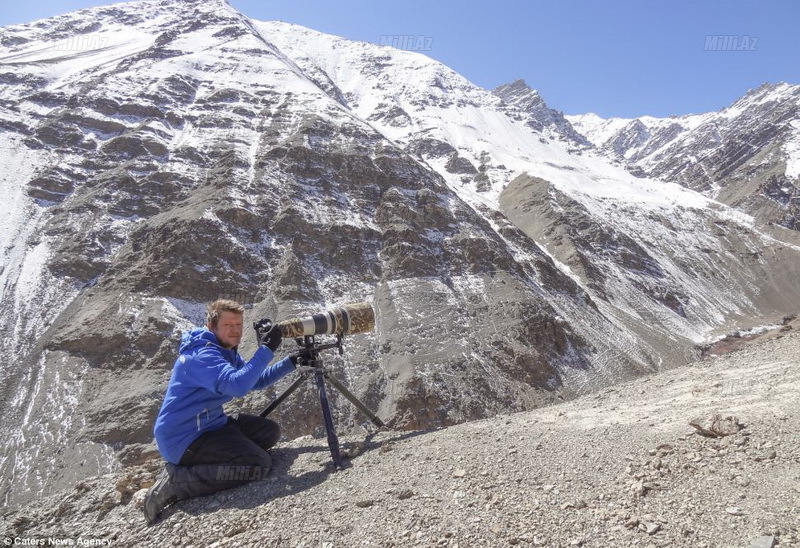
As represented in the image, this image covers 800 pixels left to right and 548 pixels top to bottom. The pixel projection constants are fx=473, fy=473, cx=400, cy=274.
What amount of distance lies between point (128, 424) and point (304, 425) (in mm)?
8959

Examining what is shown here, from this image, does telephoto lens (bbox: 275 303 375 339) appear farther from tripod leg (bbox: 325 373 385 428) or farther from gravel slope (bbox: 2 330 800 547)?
gravel slope (bbox: 2 330 800 547)

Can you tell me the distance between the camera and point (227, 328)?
200 inches

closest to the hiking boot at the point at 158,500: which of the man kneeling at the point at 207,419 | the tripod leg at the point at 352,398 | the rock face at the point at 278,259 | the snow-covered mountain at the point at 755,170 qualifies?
the man kneeling at the point at 207,419

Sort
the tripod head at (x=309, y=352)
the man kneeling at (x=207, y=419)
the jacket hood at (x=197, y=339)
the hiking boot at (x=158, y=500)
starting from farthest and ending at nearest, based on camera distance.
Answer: the tripod head at (x=309, y=352)
the jacket hood at (x=197, y=339)
the hiking boot at (x=158, y=500)
the man kneeling at (x=207, y=419)

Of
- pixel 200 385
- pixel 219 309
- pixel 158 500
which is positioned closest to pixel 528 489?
pixel 200 385

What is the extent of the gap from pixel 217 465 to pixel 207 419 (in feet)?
1.58

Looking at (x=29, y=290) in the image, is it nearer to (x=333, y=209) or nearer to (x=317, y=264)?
(x=317, y=264)

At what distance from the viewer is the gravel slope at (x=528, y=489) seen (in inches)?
125

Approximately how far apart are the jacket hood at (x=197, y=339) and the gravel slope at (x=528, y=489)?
155 cm

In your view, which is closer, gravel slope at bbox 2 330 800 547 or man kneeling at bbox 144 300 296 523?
gravel slope at bbox 2 330 800 547

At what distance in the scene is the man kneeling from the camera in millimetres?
4684

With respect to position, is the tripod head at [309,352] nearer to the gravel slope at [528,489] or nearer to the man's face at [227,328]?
the man's face at [227,328]

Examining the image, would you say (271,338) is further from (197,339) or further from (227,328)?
(197,339)

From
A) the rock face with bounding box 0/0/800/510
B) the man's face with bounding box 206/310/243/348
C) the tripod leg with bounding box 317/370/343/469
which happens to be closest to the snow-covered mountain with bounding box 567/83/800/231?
the rock face with bounding box 0/0/800/510
